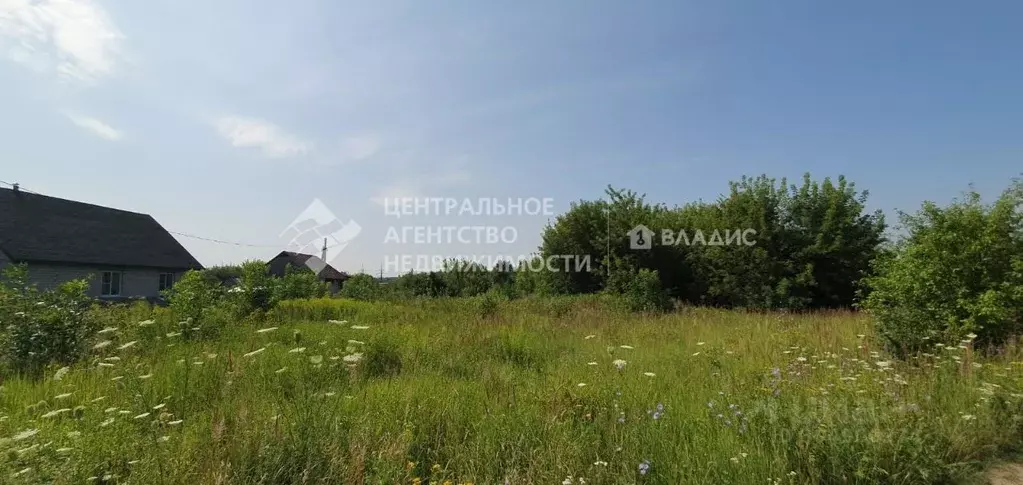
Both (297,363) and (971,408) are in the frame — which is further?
(297,363)

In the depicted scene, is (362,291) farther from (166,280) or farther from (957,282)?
(957,282)

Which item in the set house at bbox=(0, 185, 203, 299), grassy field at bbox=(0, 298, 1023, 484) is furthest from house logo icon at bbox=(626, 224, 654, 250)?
house at bbox=(0, 185, 203, 299)

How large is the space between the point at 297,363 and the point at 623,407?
2.85 meters

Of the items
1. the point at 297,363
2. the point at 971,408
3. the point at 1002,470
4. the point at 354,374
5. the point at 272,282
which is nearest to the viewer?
the point at 1002,470

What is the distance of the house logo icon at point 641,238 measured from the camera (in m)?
15.7

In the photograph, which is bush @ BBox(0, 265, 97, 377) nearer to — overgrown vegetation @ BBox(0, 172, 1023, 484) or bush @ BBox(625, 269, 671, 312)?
overgrown vegetation @ BBox(0, 172, 1023, 484)

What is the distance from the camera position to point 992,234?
17.7ft

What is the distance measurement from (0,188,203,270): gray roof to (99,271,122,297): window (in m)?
0.58

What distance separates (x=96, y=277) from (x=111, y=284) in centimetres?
79

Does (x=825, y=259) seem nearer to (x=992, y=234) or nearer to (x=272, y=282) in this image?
(x=992, y=234)

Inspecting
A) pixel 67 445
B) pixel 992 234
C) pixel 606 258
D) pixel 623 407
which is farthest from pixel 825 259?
pixel 67 445

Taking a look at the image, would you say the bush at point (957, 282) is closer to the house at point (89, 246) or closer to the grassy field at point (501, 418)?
the grassy field at point (501, 418)

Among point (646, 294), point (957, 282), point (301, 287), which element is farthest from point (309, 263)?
point (957, 282)

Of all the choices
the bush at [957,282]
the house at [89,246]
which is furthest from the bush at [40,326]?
the house at [89,246]
